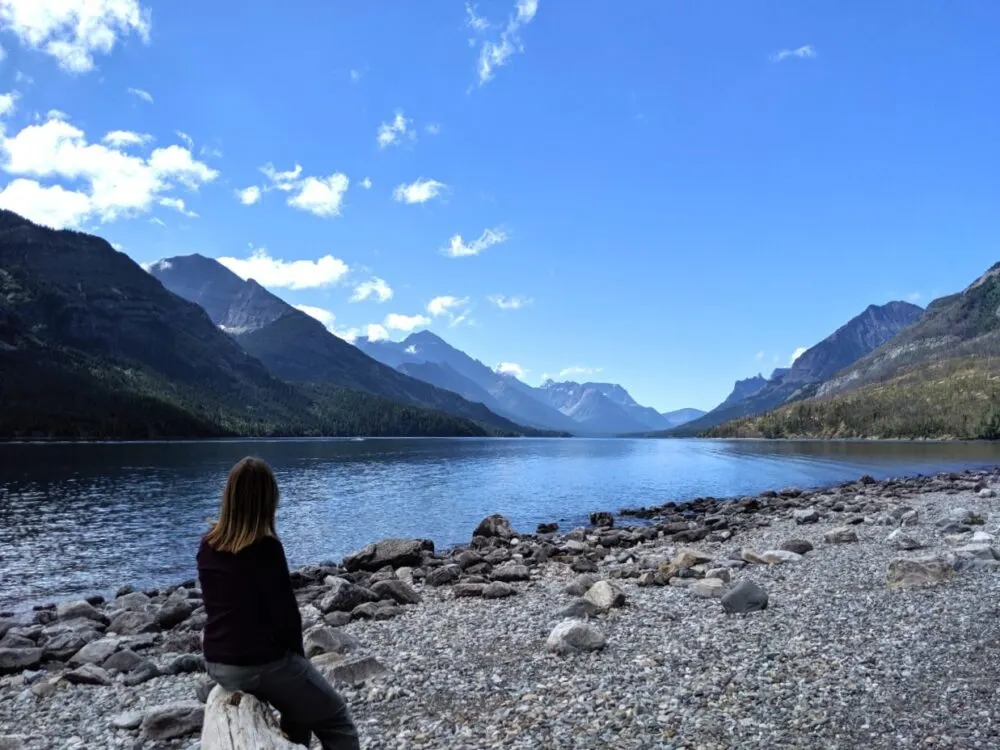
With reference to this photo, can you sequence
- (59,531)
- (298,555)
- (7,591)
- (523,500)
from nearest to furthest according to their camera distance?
(7,591) < (298,555) < (59,531) < (523,500)

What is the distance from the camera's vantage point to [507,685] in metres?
13.8

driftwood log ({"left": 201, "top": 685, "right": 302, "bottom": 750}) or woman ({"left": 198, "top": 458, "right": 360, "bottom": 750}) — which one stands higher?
woman ({"left": 198, "top": 458, "right": 360, "bottom": 750})

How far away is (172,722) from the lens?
41.6ft

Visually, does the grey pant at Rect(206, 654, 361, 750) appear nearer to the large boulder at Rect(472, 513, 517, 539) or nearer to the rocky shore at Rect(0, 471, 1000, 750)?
the rocky shore at Rect(0, 471, 1000, 750)

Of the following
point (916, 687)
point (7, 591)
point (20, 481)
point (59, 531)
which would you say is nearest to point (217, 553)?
point (916, 687)

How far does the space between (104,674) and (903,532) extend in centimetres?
3413

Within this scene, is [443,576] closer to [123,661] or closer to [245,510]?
[123,661]

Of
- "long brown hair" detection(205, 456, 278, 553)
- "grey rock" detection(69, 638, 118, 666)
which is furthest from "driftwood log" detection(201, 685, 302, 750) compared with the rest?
"grey rock" detection(69, 638, 118, 666)

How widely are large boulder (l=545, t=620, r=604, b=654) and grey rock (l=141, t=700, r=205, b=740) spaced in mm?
7818

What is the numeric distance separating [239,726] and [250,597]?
1.39 metres

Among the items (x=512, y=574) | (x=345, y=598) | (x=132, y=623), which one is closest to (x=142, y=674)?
(x=132, y=623)

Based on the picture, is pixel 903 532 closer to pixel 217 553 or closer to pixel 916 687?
pixel 916 687

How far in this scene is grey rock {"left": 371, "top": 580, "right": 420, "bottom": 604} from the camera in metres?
23.8

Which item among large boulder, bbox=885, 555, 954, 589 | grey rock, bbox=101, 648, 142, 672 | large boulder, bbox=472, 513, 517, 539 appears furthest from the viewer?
large boulder, bbox=472, 513, 517, 539
